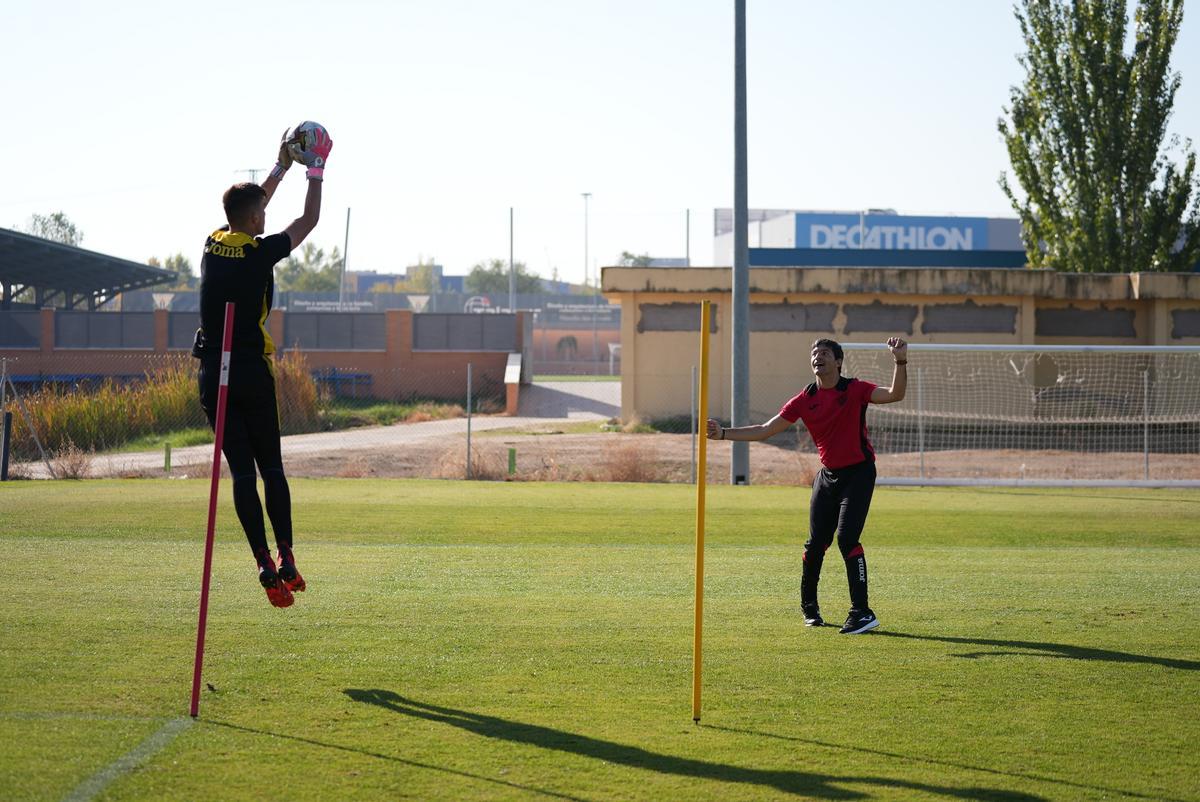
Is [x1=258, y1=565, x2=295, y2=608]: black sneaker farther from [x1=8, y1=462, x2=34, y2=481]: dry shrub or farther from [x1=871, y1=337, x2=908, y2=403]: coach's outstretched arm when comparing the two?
[x1=8, y1=462, x2=34, y2=481]: dry shrub

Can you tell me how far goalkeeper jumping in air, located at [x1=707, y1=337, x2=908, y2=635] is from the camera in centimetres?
859

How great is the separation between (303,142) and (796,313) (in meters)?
28.1

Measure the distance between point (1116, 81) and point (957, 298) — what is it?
30.2 ft

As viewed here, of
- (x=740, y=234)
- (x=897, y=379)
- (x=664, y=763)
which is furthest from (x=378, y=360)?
(x=664, y=763)

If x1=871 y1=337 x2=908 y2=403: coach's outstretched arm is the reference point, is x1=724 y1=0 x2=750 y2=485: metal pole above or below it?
above

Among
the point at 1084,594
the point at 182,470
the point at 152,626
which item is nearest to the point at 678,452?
the point at 182,470

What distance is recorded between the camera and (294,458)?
26.4 m

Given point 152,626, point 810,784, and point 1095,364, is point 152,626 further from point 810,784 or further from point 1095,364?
point 1095,364

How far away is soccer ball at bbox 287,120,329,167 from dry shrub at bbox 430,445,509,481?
15763mm

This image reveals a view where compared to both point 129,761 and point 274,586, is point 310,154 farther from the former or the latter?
point 129,761

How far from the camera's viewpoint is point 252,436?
721cm

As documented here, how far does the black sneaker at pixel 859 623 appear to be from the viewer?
8289 mm

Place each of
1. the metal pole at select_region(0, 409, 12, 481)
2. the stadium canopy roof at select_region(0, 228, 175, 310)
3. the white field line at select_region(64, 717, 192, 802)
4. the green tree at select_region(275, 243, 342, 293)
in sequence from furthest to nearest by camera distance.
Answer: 1. the green tree at select_region(275, 243, 342, 293)
2. the stadium canopy roof at select_region(0, 228, 175, 310)
3. the metal pole at select_region(0, 409, 12, 481)
4. the white field line at select_region(64, 717, 192, 802)

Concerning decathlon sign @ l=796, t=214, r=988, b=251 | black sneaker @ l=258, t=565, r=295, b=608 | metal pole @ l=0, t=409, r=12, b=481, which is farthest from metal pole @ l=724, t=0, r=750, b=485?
decathlon sign @ l=796, t=214, r=988, b=251
